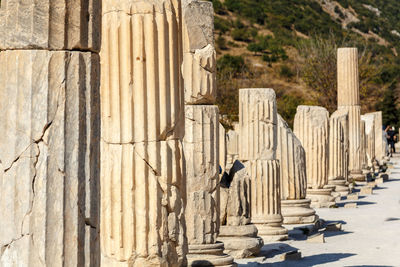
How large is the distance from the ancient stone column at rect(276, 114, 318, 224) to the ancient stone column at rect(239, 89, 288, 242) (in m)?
1.50

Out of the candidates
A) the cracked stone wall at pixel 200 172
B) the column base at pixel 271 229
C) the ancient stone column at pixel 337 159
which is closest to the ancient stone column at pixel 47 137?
the cracked stone wall at pixel 200 172

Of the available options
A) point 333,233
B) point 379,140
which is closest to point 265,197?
point 333,233

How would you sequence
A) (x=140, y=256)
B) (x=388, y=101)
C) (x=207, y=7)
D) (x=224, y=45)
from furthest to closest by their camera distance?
(x=224, y=45)
(x=388, y=101)
(x=207, y=7)
(x=140, y=256)

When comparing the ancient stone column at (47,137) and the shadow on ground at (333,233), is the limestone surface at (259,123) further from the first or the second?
the ancient stone column at (47,137)

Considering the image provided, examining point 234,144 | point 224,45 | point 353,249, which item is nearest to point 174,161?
point 353,249

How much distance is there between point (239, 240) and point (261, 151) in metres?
2.84

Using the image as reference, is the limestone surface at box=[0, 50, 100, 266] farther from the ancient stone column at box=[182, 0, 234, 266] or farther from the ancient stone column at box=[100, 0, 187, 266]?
the ancient stone column at box=[182, 0, 234, 266]

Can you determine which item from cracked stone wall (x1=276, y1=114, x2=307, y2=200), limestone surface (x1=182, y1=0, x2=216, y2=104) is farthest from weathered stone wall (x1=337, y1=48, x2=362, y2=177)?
limestone surface (x1=182, y1=0, x2=216, y2=104)

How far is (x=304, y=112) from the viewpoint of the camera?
60.5ft

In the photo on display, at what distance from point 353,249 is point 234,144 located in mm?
11556

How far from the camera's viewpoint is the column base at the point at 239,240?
1076 centimetres

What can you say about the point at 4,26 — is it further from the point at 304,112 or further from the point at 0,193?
the point at 304,112

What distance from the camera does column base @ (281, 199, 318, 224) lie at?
48.4 ft

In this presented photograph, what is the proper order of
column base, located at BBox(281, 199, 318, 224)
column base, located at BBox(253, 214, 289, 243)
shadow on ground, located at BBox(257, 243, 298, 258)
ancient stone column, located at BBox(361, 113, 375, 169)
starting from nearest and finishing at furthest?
1. shadow on ground, located at BBox(257, 243, 298, 258)
2. column base, located at BBox(253, 214, 289, 243)
3. column base, located at BBox(281, 199, 318, 224)
4. ancient stone column, located at BBox(361, 113, 375, 169)
